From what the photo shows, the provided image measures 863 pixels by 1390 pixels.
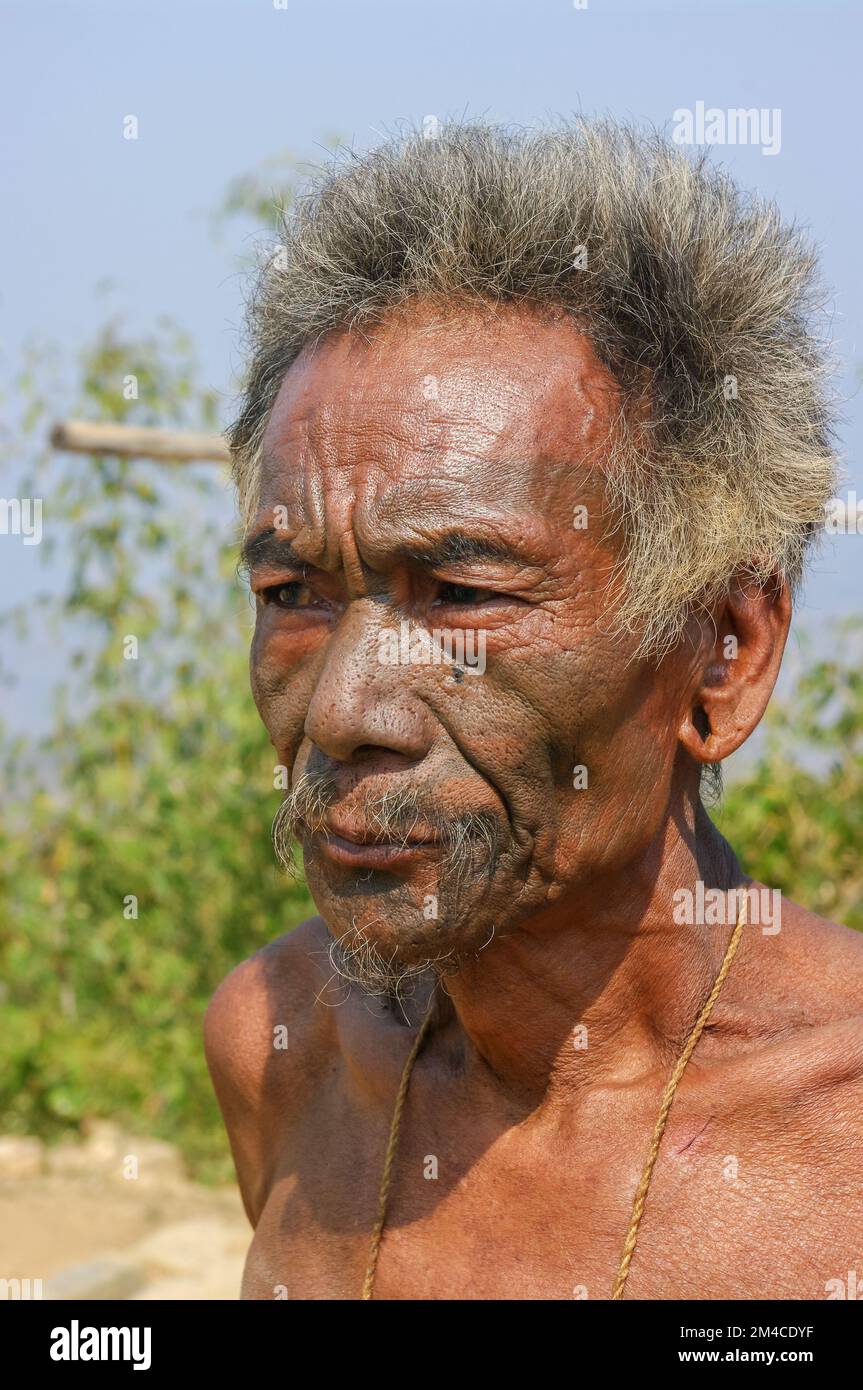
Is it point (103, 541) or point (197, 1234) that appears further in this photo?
point (103, 541)

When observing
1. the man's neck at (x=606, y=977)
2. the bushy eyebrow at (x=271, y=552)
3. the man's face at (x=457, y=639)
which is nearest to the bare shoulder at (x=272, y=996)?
the man's neck at (x=606, y=977)

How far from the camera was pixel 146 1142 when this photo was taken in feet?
24.1

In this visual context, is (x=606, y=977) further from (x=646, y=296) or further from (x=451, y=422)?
(x=646, y=296)

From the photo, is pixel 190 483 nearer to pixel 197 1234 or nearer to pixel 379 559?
pixel 197 1234

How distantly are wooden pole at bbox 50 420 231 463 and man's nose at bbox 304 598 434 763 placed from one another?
13.9 feet

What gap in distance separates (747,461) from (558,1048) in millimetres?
1101

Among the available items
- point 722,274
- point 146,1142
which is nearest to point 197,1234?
point 146,1142

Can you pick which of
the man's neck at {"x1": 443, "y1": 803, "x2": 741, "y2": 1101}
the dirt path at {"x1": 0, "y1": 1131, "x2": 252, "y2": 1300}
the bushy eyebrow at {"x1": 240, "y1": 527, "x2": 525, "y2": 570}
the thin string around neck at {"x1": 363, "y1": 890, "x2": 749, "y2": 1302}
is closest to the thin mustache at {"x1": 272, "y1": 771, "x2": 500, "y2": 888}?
the man's neck at {"x1": 443, "y1": 803, "x2": 741, "y2": 1101}

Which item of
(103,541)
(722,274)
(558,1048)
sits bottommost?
(558,1048)

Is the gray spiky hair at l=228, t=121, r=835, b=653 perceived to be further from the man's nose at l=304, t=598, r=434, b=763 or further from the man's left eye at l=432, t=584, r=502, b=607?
the man's nose at l=304, t=598, r=434, b=763

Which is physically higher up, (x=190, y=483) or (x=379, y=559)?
(x=190, y=483)

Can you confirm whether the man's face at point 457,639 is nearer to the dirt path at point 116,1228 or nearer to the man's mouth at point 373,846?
the man's mouth at point 373,846

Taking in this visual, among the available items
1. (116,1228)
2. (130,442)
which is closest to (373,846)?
(130,442)

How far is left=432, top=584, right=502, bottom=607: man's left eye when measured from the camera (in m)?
2.48
